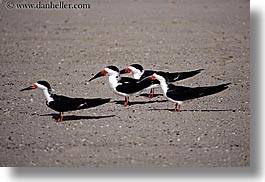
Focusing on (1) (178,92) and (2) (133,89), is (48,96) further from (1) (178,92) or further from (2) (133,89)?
(1) (178,92)

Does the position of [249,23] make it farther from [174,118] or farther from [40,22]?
[40,22]

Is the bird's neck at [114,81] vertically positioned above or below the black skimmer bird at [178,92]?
above

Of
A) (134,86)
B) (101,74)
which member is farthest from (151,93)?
(101,74)

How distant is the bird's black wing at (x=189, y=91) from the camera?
2.29 metres

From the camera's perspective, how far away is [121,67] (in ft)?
7.57

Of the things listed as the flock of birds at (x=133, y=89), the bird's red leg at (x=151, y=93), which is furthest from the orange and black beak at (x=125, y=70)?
the bird's red leg at (x=151, y=93)

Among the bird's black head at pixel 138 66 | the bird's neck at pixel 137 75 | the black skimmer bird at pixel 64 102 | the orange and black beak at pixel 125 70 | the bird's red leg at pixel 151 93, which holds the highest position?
the bird's black head at pixel 138 66

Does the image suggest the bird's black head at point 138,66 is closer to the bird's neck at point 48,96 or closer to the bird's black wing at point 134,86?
the bird's black wing at point 134,86

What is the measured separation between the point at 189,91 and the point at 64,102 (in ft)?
1.63

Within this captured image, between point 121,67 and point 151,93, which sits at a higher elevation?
point 121,67

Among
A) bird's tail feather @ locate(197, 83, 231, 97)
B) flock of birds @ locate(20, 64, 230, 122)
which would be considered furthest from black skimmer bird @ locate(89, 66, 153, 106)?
bird's tail feather @ locate(197, 83, 231, 97)

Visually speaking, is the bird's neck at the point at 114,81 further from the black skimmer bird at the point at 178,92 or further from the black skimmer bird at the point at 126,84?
the black skimmer bird at the point at 178,92

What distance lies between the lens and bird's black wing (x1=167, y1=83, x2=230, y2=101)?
2289 mm

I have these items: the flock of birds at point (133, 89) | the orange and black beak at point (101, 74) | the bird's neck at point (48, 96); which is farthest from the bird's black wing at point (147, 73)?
the bird's neck at point (48, 96)
